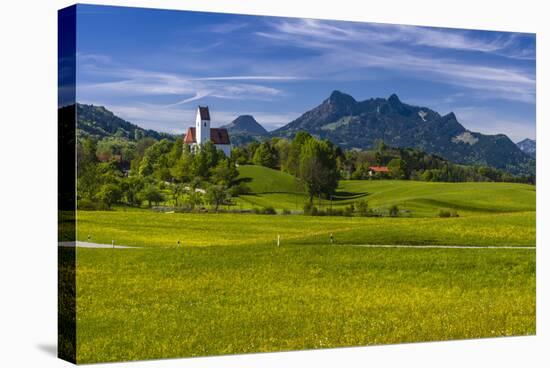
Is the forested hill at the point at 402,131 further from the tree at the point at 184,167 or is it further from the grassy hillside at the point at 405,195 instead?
the tree at the point at 184,167

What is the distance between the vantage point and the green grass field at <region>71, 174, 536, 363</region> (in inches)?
685

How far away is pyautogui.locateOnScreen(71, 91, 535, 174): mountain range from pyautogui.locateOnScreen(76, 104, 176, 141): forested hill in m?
0.05

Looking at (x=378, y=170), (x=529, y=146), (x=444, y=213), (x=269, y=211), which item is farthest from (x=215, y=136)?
(x=529, y=146)

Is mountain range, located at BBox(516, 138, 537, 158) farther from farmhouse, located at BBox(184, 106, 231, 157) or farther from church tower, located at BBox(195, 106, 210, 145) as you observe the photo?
church tower, located at BBox(195, 106, 210, 145)

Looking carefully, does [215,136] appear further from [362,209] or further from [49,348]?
[49,348]

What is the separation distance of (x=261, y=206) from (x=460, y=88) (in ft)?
17.2

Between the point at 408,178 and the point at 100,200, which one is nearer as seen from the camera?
the point at 100,200

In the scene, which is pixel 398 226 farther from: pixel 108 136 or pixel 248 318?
pixel 108 136

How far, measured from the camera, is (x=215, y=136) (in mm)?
19234

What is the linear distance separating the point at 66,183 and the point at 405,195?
24.1 ft

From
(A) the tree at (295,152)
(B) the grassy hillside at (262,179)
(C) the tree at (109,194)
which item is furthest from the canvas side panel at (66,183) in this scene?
(A) the tree at (295,152)

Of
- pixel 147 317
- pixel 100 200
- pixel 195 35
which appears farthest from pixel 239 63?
pixel 147 317

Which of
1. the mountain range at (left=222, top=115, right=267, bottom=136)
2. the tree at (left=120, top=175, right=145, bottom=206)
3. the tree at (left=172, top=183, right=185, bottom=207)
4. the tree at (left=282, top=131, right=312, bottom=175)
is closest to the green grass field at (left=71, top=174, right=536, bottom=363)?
the tree at (left=120, top=175, right=145, bottom=206)

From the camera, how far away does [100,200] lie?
17734 mm
